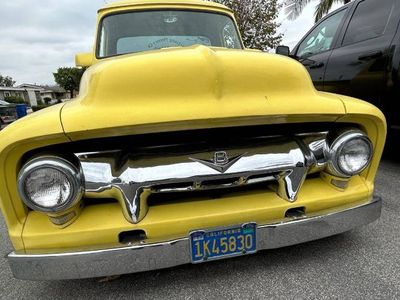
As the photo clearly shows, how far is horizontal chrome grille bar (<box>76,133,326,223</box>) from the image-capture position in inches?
62.6

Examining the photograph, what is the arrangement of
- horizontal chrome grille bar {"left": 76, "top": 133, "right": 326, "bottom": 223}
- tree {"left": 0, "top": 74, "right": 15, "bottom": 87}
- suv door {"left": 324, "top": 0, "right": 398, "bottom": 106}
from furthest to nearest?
tree {"left": 0, "top": 74, "right": 15, "bottom": 87} → suv door {"left": 324, "top": 0, "right": 398, "bottom": 106} → horizontal chrome grille bar {"left": 76, "top": 133, "right": 326, "bottom": 223}

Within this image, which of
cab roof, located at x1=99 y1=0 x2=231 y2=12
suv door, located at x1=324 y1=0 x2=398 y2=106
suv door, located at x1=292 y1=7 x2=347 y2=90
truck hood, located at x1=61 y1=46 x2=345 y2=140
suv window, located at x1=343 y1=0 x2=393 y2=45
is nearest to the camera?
truck hood, located at x1=61 y1=46 x2=345 y2=140

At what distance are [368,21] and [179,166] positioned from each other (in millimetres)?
3627

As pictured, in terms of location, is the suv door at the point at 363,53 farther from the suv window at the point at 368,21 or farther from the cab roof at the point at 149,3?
the cab roof at the point at 149,3

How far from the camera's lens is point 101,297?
1825 millimetres

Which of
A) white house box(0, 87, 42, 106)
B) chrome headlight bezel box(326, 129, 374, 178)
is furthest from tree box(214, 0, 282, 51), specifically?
white house box(0, 87, 42, 106)

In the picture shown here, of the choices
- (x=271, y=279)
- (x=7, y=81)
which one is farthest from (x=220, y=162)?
(x=7, y=81)

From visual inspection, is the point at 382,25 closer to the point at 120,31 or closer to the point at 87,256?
the point at 120,31

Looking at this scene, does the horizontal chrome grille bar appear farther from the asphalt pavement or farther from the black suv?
the black suv

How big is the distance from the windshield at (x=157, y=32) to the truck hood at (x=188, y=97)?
133 centimetres

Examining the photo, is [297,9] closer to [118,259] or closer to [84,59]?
[84,59]

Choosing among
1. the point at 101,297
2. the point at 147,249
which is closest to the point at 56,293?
the point at 101,297

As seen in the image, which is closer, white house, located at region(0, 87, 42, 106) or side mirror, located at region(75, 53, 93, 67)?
side mirror, located at region(75, 53, 93, 67)

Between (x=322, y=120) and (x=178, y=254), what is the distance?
108cm
